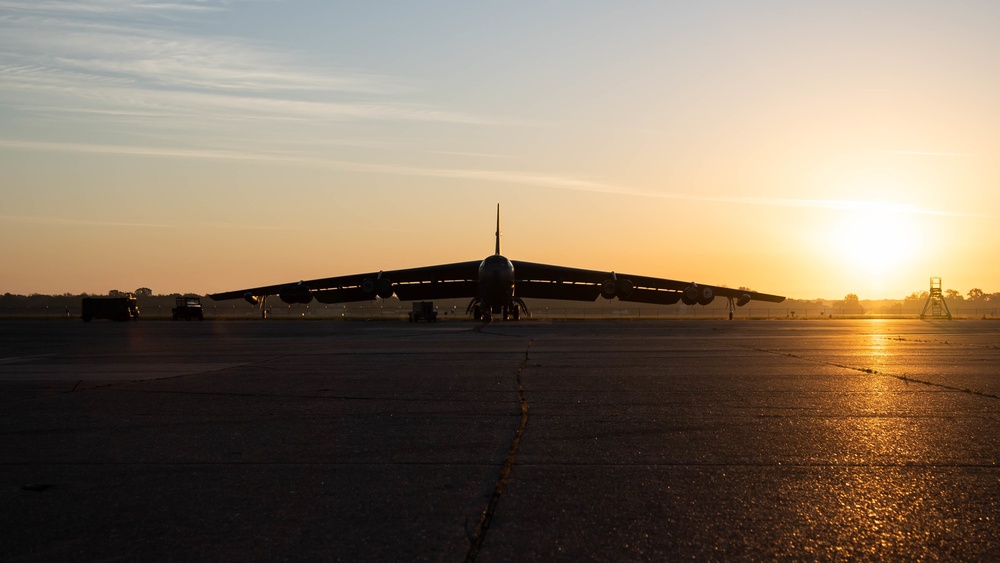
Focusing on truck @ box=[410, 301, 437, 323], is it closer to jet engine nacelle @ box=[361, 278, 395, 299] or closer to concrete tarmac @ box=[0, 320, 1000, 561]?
jet engine nacelle @ box=[361, 278, 395, 299]

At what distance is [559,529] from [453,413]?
4427mm

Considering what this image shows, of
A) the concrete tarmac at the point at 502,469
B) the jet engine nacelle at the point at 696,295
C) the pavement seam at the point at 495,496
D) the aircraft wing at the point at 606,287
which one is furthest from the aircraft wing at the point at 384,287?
the pavement seam at the point at 495,496

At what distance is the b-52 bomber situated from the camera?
58469 mm

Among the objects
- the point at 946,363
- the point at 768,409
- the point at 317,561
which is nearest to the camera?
the point at 317,561

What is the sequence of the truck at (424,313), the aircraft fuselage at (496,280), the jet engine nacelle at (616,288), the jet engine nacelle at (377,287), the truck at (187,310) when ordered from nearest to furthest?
the aircraft fuselage at (496,280) < the jet engine nacelle at (377,287) < the truck at (424,313) < the jet engine nacelle at (616,288) < the truck at (187,310)

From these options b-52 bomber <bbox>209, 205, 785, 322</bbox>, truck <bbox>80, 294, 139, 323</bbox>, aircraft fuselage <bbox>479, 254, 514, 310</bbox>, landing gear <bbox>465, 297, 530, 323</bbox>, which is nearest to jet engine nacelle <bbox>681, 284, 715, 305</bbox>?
b-52 bomber <bbox>209, 205, 785, 322</bbox>

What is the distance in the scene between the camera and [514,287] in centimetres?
5644

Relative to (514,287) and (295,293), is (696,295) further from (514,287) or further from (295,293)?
(295,293)

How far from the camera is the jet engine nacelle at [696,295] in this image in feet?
194

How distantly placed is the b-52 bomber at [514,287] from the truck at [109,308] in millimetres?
8956

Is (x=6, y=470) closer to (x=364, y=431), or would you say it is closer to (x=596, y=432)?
(x=364, y=431)

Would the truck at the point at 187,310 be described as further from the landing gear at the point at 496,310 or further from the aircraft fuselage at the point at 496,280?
the aircraft fuselage at the point at 496,280

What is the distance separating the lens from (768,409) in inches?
344

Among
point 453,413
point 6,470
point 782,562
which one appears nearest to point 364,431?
point 453,413
